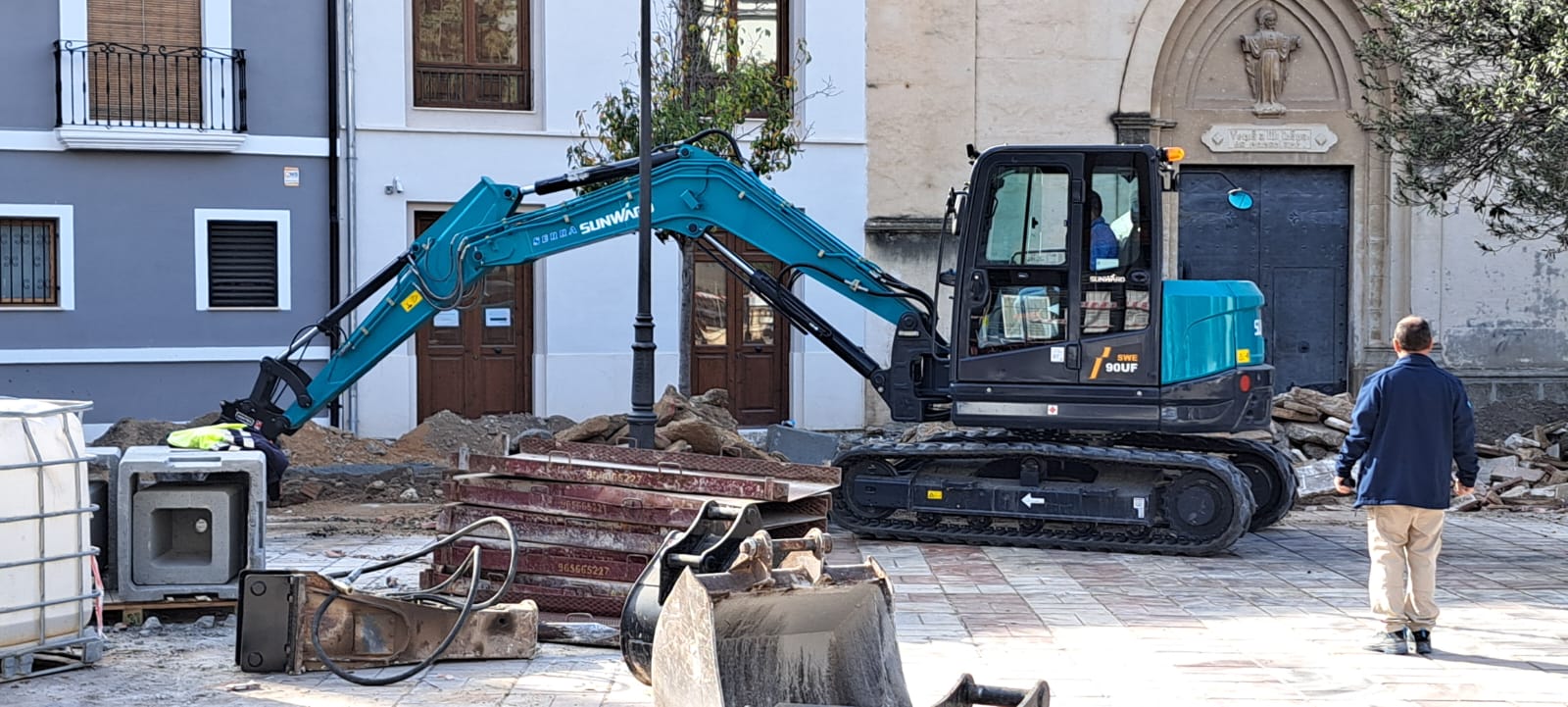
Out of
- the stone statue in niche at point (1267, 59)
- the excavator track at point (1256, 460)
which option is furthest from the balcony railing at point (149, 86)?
the stone statue in niche at point (1267, 59)

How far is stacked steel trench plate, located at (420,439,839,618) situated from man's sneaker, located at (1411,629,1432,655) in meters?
3.06

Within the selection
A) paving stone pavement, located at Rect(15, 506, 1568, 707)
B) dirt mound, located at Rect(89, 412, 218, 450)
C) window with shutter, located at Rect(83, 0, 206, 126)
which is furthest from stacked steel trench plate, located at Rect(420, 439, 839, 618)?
window with shutter, located at Rect(83, 0, 206, 126)

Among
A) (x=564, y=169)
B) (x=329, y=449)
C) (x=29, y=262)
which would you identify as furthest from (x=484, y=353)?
(x=29, y=262)

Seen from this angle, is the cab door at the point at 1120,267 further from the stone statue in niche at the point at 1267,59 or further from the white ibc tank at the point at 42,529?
the stone statue in niche at the point at 1267,59

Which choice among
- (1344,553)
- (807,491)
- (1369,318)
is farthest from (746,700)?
(1369,318)

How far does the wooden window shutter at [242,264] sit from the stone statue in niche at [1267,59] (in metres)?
12.6

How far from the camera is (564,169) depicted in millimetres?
19859

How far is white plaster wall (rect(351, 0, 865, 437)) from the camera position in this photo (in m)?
19.2

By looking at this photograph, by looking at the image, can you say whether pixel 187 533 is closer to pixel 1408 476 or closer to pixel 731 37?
pixel 1408 476

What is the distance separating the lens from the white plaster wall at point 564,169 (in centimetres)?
1923

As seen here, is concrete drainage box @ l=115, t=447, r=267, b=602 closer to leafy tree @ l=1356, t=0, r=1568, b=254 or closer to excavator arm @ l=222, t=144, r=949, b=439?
excavator arm @ l=222, t=144, r=949, b=439

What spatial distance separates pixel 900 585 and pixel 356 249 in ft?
36.7

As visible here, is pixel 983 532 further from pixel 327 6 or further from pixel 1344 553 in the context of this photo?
pixel 327 6

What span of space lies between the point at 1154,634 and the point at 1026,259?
147 inches
